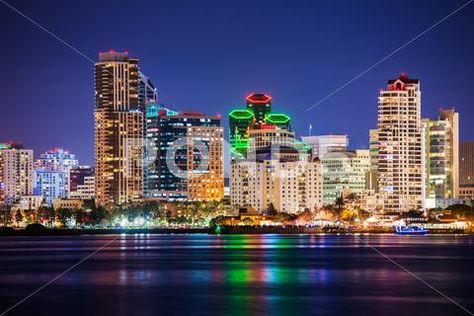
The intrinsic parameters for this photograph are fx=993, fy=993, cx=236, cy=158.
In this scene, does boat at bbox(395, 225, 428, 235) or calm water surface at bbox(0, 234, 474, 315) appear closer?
calm water surface at bbox(0, 234, 474, 315)

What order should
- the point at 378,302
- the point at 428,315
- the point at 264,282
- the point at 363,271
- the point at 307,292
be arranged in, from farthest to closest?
the point at 363,271 → the point at 264,282 → the point at 307,292 → the point at 378,302 → the point at 428,315

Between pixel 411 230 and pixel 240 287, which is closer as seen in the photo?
pixel 240 287

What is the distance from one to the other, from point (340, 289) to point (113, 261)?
29207 millimetres

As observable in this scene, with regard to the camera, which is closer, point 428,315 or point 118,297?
point 428,315

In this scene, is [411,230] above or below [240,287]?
below

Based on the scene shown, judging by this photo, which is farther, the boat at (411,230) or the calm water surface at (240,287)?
the boat at (411,230)

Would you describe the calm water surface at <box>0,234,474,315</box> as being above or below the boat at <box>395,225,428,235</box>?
above

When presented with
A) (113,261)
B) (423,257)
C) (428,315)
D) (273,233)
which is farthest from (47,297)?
(273,233)

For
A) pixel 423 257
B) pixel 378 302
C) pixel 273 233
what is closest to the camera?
pixel 378 302

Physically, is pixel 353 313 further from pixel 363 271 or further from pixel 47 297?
pixel 363 271

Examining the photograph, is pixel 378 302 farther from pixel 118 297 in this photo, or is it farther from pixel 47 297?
pixel 47 297

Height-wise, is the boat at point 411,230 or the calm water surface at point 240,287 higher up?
the calm water surface at point 240,287

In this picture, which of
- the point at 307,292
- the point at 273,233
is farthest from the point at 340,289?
the point at 273,233

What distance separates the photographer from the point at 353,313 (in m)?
35.8
